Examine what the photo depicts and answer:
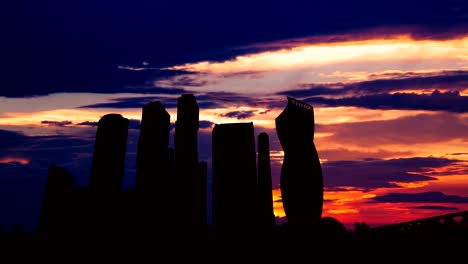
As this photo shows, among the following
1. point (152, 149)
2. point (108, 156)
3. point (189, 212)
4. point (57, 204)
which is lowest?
point (189, 212)

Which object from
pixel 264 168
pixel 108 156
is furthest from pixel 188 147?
pixel 264 168

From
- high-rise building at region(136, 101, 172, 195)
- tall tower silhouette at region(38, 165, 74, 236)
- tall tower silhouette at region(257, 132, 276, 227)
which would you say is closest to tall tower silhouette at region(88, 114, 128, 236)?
high-rise building at region(136, 101, 172, 195)

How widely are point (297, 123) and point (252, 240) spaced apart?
12.5 feet

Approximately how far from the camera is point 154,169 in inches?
512

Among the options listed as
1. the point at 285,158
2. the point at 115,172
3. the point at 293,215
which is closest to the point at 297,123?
the point at 285,158

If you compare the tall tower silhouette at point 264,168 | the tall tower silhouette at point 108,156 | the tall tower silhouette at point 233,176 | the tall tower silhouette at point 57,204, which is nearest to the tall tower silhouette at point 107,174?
the tall tower silhouette at point 108,156

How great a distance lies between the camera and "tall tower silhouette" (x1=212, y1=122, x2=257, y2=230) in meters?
12.0

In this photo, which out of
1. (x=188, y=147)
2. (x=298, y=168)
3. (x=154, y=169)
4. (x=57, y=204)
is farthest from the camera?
(x=298, y=168)

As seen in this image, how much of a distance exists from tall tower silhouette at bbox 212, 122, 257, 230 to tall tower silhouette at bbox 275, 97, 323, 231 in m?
2.20

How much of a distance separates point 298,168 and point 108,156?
4.74 meters

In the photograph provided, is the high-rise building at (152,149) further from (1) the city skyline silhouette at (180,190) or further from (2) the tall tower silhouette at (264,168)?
(2) the tall tower silhouette at (264,168)

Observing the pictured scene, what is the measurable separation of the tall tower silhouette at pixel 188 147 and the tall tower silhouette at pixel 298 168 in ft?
6.77

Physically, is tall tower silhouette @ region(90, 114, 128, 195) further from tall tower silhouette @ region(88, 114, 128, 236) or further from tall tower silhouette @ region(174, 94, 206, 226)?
tall tower silhouette @ region(174, 94, 206, 226)

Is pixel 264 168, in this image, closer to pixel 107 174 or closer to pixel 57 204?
pixel 107 174
